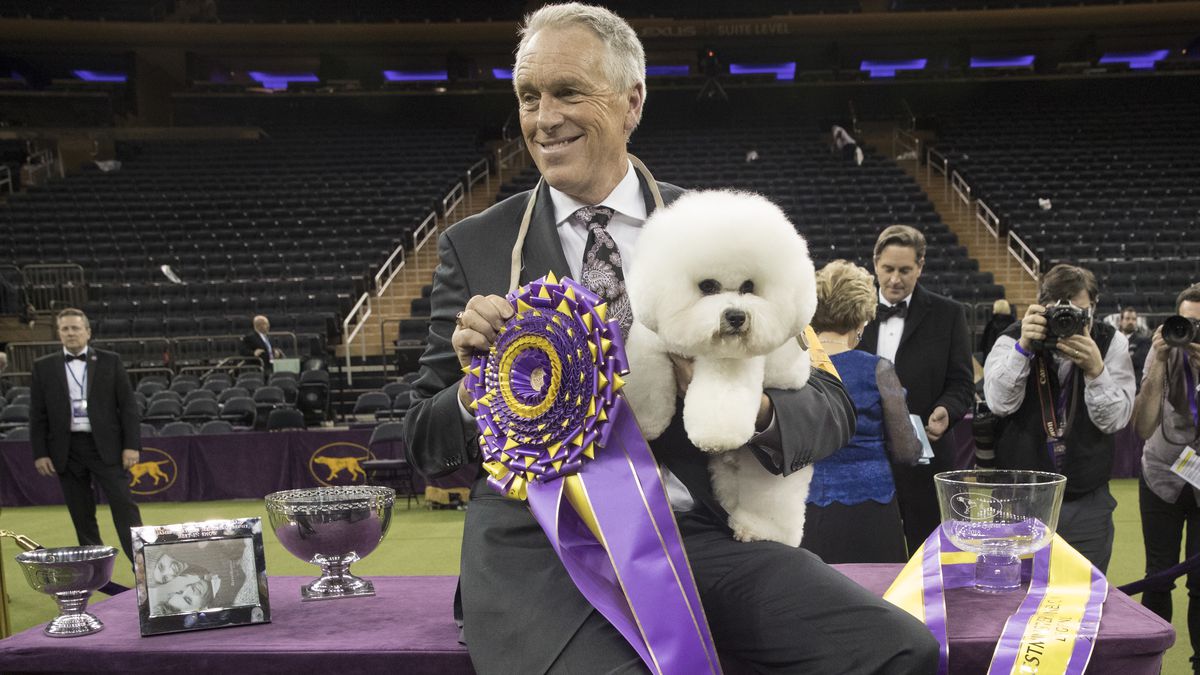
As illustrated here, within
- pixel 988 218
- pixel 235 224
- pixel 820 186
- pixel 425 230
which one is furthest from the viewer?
pixel 820 186

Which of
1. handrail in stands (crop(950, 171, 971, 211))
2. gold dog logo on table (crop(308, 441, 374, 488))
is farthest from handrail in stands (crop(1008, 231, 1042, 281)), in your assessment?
gold dog logo on table (crop(308, 441, 374, 488))

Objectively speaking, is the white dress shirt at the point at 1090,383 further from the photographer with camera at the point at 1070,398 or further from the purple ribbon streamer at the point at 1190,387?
the purple ribbon streamer at the point at 1190,387

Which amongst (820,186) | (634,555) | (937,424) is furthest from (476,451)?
(820,186)

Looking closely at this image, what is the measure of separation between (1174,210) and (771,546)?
16.1 metres

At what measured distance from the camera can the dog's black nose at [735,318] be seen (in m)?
1.32

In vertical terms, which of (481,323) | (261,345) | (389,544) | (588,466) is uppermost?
(481,323)

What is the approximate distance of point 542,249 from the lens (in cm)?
167

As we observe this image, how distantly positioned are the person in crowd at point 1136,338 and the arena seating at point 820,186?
214cm

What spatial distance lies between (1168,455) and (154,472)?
7.77 meters

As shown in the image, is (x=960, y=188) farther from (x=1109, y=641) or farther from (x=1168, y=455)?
(x=1109, y=641)

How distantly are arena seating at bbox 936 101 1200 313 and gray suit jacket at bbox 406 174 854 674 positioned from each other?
37.2 ft

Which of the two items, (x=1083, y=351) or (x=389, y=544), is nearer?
(x=1083, y=351)

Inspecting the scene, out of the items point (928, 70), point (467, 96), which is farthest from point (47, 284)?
point (928, 70)

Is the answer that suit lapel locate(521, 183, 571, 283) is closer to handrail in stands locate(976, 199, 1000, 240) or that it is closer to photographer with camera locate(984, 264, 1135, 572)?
photographer with camera locate(984, 264, 1135, 572)
